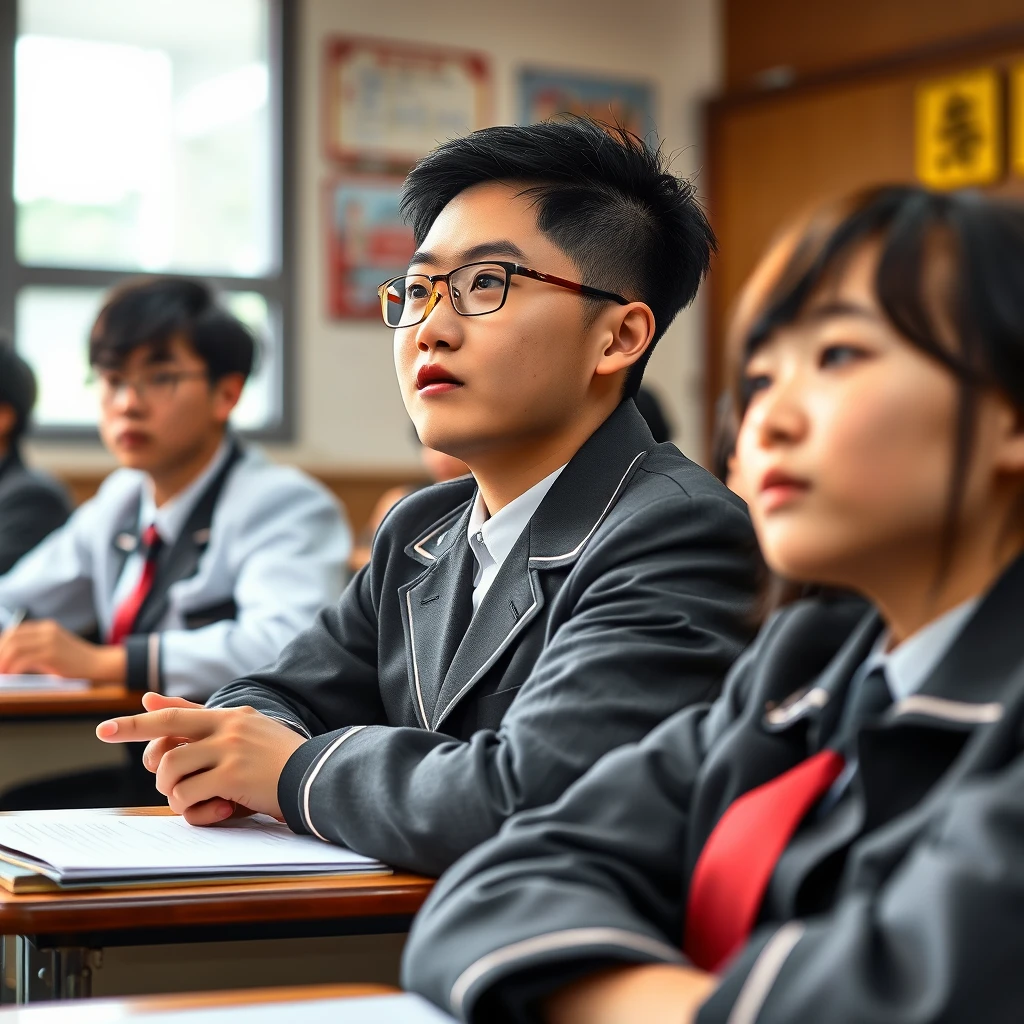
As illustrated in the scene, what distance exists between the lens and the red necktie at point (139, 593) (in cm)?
266

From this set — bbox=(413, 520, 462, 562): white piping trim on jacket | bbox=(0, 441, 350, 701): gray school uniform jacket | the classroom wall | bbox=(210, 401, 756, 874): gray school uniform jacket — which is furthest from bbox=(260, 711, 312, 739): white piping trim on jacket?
the classroom wall

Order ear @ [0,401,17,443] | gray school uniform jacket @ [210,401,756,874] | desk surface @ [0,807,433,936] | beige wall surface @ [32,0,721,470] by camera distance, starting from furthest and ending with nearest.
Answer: beige wall surface @ [32,0,721,470], ear @ [0,401,17,443], gray school uniform jacket @ [210,401,756,874], desk surface @ [0,807,433,936]

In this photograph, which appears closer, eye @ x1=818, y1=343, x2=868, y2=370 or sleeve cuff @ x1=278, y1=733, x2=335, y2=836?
eye @ x1=818, y1=343, x2=868, y2=370

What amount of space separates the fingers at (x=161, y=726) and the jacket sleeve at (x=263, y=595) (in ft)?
3.35

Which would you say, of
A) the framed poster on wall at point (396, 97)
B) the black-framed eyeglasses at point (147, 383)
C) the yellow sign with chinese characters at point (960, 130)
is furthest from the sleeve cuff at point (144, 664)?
the yellow sign with chinese characters at point (960, 130)

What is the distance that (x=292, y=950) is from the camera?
3.62ft

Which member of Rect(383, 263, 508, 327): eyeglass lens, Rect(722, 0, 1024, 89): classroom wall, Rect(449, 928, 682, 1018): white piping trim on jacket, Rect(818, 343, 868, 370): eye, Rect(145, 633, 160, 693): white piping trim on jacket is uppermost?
Rect(722, 0, 1024, 89): classroom wall

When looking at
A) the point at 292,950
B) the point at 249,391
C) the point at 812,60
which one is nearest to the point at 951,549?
the point at 292,950

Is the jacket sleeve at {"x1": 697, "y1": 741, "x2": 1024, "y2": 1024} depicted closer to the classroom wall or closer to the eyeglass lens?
the eyeglass lens

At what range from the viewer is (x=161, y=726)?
1.23 metres

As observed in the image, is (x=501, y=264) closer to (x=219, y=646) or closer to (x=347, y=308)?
(x=219, y=646)

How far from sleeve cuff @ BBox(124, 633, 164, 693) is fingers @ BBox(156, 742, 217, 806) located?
116 centimetres

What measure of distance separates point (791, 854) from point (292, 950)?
0.46 metres

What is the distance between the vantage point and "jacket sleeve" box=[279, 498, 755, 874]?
1082mm
